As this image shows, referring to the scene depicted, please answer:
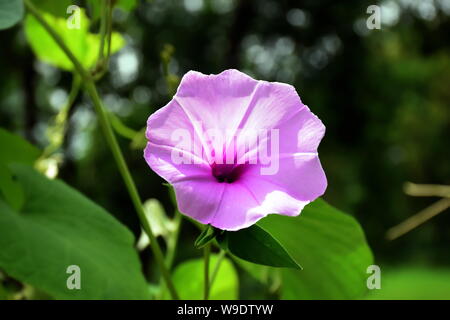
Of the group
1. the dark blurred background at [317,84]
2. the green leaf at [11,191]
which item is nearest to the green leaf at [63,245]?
the green leaf at [11,191]

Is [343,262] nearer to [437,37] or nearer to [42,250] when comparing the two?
[42,250]

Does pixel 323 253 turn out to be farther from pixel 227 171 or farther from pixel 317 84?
pixel 317 84

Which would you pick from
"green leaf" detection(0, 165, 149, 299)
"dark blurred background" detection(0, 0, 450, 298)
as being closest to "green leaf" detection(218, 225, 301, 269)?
"green leaf" detection(0, 165, 149, 299)

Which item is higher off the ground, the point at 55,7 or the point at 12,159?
the point at 55,7

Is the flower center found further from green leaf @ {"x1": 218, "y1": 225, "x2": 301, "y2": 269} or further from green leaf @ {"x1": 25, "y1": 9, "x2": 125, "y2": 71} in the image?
green leaf @ {"x1": 25, "y1": 9, "x2": 125, "y2": 71}

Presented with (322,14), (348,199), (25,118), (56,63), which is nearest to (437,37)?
(322,14)

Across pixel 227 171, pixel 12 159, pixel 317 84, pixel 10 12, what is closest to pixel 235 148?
pixel 227 171

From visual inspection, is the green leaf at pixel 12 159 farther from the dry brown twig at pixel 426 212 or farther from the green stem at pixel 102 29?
the dry brown twig at pixel 426 212
